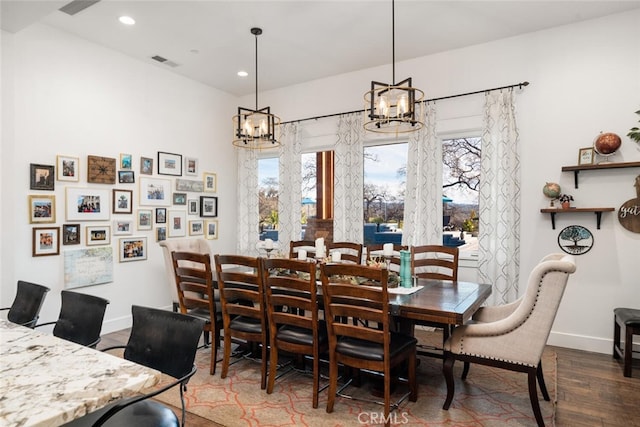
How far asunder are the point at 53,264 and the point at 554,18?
5.69 m

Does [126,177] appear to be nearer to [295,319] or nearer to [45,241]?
[45,241]

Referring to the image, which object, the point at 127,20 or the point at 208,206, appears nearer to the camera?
the point at 127,20

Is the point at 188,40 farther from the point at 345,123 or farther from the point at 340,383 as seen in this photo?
the point at 340,383

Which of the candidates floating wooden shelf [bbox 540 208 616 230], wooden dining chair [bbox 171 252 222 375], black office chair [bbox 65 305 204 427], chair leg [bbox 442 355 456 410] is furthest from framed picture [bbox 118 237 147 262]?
floating wooden shelf [bbox 540 208 616 230]

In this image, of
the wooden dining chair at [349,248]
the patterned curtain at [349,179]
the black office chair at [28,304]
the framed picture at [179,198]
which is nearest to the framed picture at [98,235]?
the framed picture at [179,198]

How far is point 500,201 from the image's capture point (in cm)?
412

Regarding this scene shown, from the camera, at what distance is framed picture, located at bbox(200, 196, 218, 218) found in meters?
5.59

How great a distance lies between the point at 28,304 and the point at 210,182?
3590 millimetres

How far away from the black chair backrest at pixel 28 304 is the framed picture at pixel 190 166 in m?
3.16

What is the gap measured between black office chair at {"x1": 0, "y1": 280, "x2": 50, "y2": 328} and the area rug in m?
1.06

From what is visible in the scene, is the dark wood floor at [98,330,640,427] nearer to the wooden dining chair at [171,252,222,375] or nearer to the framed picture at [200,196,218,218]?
the wooden dining chair at [171,252,222,375]

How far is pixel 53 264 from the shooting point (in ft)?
12.9

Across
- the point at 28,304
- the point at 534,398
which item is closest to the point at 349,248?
the point at 534,398
